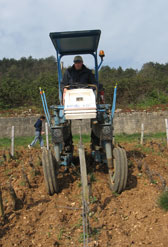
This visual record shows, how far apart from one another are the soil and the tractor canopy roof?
9.66 feet

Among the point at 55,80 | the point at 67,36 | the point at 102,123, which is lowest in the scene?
the point at 102,123

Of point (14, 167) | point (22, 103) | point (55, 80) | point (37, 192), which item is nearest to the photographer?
point (37, 192)

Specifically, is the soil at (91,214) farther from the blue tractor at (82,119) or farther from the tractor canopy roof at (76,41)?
the tractor canopy roof at (76,41)

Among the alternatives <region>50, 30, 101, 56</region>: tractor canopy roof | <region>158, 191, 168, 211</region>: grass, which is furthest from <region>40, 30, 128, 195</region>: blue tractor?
<region>158, 191, 168, 211</region>: grass

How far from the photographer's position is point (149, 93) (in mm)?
20688

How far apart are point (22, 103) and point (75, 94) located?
52.6 feet

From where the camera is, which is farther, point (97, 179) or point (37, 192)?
point (97, 179)

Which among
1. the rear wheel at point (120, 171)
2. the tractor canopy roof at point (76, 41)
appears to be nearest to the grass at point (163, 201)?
the rear wheel at point (120, 171)

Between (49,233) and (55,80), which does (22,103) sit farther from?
(49,233)

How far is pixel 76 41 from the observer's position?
554cm

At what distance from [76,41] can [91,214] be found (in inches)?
145

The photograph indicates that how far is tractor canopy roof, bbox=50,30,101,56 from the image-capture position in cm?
509

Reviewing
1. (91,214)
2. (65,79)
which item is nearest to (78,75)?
(65,79)

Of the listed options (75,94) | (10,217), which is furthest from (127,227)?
(75,94)
